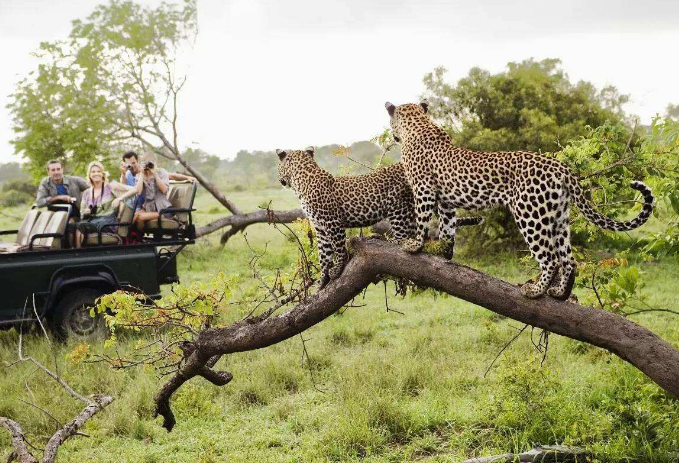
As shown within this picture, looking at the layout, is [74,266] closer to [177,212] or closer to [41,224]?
[41,224]

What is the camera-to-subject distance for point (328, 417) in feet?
22.4

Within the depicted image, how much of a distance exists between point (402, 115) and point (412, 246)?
0.80 m

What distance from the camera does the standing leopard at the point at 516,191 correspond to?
3541 mm

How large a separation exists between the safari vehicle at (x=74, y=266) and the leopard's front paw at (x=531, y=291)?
5865 millimetres

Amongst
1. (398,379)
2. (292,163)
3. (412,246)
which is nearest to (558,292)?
(412,246)

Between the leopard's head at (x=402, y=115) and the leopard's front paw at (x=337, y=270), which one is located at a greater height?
the leopard's head at (x=402, y=115)

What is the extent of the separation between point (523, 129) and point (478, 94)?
1.46 m

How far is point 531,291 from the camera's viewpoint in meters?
3.93

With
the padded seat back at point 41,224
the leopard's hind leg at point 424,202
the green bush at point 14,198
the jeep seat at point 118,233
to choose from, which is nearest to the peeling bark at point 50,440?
the leopard's hind leg at point 424,202

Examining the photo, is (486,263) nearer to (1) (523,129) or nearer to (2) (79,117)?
(1) (523,129)

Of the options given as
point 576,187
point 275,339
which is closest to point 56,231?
point 275,339

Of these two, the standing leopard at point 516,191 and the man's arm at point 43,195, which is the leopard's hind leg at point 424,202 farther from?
the man's arm at point 43,195

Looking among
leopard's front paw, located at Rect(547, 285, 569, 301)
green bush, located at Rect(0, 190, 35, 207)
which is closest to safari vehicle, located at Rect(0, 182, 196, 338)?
leopard's front paw, located at Rect(547, 285, 569, 301)

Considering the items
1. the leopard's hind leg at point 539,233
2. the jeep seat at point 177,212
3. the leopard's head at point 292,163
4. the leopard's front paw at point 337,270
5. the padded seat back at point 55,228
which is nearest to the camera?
the leopard's hind leg at point 539,233
